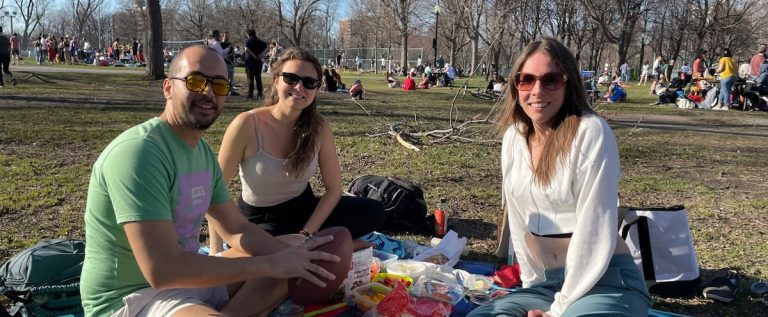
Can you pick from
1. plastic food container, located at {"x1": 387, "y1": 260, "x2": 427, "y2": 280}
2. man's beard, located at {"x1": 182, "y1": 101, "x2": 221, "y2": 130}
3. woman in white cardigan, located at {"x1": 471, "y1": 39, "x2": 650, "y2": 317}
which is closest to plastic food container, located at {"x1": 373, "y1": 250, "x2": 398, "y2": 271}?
plastic food container, located at {"x1": 387, "y1": 260, "x2": 427, "y2": 280}

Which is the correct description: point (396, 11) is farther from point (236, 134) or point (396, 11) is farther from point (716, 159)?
point (236, 134)

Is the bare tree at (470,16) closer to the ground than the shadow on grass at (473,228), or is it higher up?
higher up

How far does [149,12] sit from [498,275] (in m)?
17.2

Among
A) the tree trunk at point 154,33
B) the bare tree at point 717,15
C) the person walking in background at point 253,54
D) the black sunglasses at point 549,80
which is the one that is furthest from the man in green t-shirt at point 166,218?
the bare tree at point 717,15

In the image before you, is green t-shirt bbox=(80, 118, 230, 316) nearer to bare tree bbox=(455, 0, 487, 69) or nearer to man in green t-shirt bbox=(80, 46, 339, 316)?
man in green t-shirt bbox=(80, 46, 339, 316)

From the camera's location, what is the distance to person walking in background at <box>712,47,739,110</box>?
51.5ft

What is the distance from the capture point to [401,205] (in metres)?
4.78

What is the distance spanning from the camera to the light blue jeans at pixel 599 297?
7.70 ft

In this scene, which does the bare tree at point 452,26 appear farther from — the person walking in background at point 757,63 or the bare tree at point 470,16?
the person walking in background at point 757,63

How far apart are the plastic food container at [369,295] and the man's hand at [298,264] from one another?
60 cm

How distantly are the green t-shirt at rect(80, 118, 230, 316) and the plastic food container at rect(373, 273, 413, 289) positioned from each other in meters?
1.38

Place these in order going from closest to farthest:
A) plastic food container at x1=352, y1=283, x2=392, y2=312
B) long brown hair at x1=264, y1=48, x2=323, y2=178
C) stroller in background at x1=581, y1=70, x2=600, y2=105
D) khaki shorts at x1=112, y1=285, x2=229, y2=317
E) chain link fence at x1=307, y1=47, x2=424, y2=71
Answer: khaki shorts at x1=112, y1=285, x2=229, y2=317 → plastic food container at x1=352, y1=283, x2=392, y2=312 → long brown hair at x1=264, y1=48, x2=323, y2=178 → stroller in background at x1=581, y1=70, x2=600, y2=105 → chain link fence at x1=307, y1=47, x2=424, y2=71

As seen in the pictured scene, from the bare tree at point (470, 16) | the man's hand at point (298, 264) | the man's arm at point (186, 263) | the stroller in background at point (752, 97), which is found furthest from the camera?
the stroller in background at point (752, 97)

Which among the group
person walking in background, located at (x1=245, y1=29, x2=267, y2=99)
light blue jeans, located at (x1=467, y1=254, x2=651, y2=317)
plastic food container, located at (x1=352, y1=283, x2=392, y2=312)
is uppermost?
person walking in background, located at (x1=245, y1=29, x2=267, y2=99)
